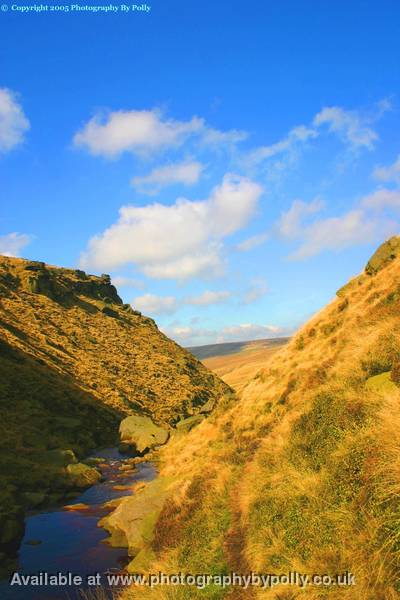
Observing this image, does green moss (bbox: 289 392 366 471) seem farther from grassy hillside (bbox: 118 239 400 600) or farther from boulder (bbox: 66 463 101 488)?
boulder (bbox: 66 463 101 488)

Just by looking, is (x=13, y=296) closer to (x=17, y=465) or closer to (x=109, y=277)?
(x=109, y=277)

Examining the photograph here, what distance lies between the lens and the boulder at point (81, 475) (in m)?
25.9

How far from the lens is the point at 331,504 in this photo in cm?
877

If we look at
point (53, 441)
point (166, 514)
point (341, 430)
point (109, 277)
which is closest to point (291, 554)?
point (341, 430)

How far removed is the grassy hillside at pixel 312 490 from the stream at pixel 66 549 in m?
2.73

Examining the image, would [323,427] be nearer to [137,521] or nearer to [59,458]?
[137,521]

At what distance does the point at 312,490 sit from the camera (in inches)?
382

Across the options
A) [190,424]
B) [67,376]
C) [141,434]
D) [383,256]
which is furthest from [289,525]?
[67,376]

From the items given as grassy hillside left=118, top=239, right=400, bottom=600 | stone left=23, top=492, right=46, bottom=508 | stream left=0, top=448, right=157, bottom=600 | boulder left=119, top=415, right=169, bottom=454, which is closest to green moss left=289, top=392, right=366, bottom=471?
grassy hillside left=118, top=239, right=400, bottom=600

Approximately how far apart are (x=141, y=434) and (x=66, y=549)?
961 inches

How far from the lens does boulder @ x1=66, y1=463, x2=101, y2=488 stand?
25.9 m

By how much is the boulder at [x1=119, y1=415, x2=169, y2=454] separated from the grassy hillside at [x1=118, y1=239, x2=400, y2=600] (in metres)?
19.1

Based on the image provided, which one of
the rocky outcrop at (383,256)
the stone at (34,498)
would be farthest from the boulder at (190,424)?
the rocky outcrop at (383,256)

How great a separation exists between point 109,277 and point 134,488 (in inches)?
3619
